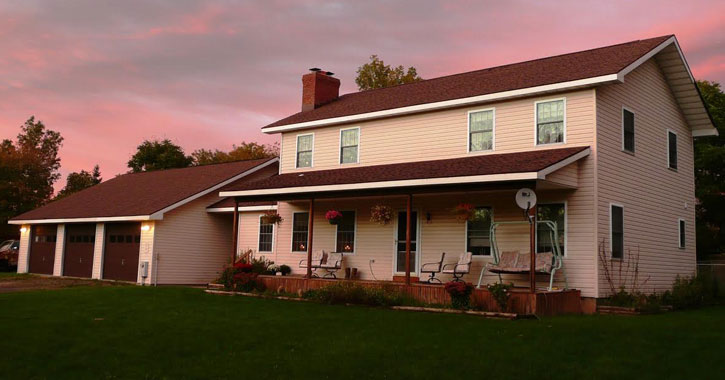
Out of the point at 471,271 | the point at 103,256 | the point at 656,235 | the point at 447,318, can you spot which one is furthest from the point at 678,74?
the point at 103,256

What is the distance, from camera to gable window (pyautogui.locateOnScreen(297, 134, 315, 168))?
21.6 meters

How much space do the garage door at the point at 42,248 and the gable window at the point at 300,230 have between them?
14032 mm

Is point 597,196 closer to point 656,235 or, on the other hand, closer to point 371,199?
point 656,235

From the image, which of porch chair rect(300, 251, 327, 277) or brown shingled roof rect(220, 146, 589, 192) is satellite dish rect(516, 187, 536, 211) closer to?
brown shingled roof rect(220, 146, 589, 192)

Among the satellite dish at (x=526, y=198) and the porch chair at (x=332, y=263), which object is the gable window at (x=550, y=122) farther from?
the porch chair at (x=332, y=263)

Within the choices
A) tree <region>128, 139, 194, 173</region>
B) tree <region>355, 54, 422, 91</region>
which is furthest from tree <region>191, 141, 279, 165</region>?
tree <region>355, 54, 422, 91</region>

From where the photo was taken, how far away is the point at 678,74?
18.7m

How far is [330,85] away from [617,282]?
42.1ft

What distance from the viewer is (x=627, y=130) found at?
16.8m

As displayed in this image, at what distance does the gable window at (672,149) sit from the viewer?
19000 mm

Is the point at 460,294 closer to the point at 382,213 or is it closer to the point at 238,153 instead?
the point at 382,213

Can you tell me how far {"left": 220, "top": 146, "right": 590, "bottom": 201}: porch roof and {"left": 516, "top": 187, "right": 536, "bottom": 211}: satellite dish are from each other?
13.1 inches

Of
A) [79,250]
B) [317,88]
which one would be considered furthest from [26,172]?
[317,88]

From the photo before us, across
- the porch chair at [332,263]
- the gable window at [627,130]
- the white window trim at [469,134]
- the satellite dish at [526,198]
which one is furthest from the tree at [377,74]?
the satellite dish at [526,198]
